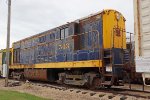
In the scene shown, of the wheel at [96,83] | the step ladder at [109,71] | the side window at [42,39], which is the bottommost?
the wheel at [96,83]

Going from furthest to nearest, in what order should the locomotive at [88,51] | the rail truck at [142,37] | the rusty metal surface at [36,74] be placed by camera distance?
the rusty metal surface at [36,74], the locomotive at [88,51], the rail truck at [142,37]

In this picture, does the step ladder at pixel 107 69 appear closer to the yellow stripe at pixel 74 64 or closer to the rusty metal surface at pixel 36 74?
the yellow stripe at pixel 74 64

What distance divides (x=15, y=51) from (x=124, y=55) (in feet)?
50.4

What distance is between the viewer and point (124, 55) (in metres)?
13.7

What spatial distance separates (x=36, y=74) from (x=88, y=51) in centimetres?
750

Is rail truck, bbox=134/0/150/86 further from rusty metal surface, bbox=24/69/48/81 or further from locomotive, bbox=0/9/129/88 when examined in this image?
rusty metal surface, bbox=24/69/48/81

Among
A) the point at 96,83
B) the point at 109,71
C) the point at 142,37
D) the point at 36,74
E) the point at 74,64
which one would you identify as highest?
the point at 142,37

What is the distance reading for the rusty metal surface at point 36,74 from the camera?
19.3 m

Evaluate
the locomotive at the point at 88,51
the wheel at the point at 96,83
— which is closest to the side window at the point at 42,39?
the locomotive at the point at 88,51

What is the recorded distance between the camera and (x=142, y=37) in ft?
24.5

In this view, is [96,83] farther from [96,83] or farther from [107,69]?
[107,69]

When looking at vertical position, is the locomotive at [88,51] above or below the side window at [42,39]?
below

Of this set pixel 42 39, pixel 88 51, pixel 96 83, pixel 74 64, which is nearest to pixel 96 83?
pixel 96 83

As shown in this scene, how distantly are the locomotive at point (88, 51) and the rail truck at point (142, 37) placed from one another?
5.35 meters
